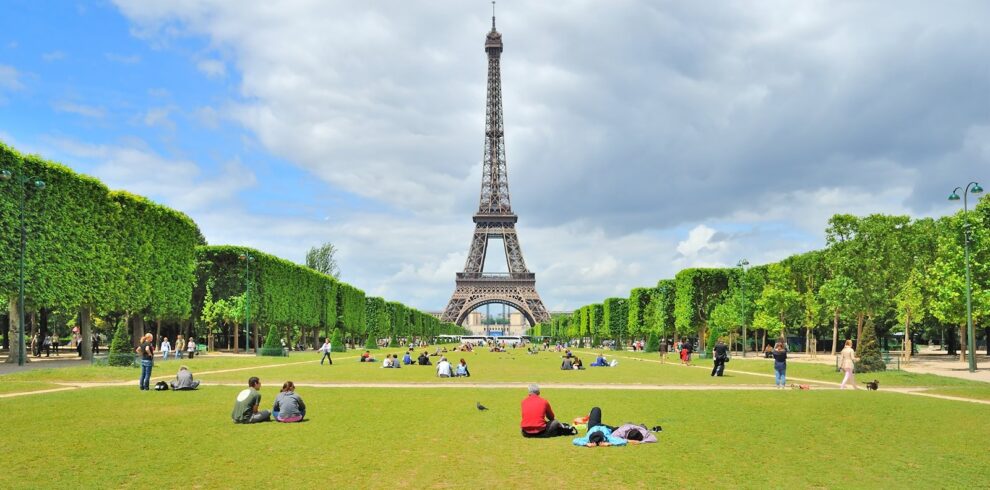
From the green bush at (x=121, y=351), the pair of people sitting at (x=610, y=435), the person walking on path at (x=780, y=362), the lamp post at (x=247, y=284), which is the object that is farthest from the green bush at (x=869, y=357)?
the lamp post at (x=247, y=284)

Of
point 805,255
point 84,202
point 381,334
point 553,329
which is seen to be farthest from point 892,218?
point 553,329

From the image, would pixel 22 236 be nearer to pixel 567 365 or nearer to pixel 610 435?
pixel 567 365

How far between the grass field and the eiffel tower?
417ft

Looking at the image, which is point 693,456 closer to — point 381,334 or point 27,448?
point 27,448

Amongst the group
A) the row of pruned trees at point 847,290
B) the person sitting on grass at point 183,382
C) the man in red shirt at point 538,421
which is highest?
the row of pruned trees at point 847,290

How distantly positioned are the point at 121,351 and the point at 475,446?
100 feet

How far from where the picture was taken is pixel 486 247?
525ft

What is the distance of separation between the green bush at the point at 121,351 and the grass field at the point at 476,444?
13.9 metres

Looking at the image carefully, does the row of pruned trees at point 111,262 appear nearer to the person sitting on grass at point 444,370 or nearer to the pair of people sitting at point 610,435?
the person sitting on grass at point 444,370

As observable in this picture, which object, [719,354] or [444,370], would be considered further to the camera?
[719,354]

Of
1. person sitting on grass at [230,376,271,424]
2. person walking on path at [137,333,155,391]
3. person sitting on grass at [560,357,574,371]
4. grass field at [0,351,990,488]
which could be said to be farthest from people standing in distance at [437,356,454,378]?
person sitting on grass at [230,376,271,424]

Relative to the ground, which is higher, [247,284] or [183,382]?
[247,284]

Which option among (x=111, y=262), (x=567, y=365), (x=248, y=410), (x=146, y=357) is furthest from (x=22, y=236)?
(x=567, y=365)

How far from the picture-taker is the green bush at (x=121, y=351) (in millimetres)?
38688
